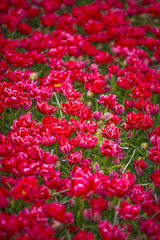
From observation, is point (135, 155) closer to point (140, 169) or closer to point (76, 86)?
point (140, 169)

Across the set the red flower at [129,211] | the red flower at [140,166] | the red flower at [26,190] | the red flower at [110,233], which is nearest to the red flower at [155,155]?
the red flower at [140,166]

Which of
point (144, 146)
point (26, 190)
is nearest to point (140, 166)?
point (144, 146)

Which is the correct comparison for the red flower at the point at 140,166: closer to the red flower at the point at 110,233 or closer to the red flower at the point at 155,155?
the red flower at the point at 155,155

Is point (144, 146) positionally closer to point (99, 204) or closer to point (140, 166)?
point (140, 166)

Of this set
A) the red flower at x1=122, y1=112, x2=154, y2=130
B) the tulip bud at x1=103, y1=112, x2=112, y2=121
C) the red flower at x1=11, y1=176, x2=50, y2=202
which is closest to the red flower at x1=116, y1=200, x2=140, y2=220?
the red flower at x1=11, y1=176, x2=50, y2=202

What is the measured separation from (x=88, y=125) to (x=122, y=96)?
3.94 feet

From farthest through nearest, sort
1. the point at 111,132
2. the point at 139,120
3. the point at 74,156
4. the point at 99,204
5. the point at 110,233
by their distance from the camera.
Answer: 1. the point at 139,120
2. the point at 111,132
3. the point at 74,156
4. the point at 99,204
5. the point at 110,233

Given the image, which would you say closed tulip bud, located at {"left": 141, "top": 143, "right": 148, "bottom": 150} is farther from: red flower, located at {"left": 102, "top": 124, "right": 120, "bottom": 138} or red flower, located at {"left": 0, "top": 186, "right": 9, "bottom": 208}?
red flower, located at {"left": 0, "top": 186, "right": 9, "bottom": 208}

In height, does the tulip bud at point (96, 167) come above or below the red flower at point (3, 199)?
below

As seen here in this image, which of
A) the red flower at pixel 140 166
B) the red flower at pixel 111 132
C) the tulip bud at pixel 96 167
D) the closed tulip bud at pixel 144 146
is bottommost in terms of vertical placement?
the closed tulip bud at pixel 144 146

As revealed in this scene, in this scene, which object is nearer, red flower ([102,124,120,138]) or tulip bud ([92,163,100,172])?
tulip bud ([92,163,100,172])

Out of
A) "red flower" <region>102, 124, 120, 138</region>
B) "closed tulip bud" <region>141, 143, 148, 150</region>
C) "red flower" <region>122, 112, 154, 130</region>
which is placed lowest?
Answer: "closed tulip bud" <region>141, 143, 148, 150</region>

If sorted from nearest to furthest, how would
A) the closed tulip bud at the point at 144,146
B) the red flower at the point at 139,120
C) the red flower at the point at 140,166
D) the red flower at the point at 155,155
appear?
the red flower at the point at 155,155 → the red flower at the point at 140,166 → the red flower at the point at 139,120 → the closed tulip bud at the point at 144,146

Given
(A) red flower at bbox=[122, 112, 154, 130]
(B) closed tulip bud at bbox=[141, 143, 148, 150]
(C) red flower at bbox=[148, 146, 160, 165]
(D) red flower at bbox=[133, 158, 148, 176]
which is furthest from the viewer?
(B) closed tulip bud at bbox=[141, 143, 148, 150]
